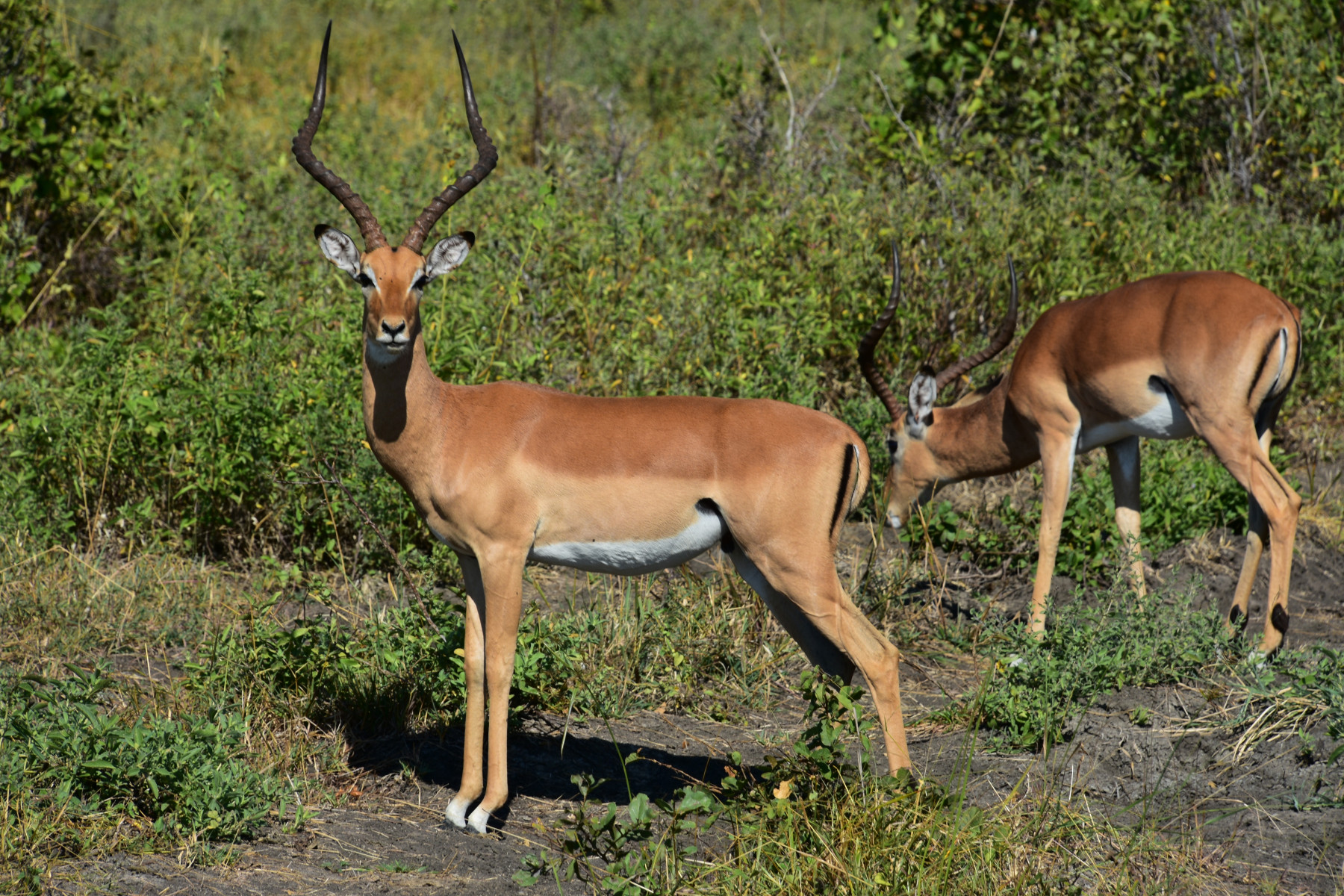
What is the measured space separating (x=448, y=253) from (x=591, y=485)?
37.2 inches

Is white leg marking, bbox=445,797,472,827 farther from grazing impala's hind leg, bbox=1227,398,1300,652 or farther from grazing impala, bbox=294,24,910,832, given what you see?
grazing impala's hind leg, bbox=1227,398,1300,652

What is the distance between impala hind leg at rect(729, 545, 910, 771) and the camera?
425cm

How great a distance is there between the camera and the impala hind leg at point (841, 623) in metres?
4.25

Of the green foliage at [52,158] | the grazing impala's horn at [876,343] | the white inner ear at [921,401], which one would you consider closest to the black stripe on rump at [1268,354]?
the white inner ear at [921,401]

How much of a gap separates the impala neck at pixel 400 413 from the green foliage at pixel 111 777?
106 cm

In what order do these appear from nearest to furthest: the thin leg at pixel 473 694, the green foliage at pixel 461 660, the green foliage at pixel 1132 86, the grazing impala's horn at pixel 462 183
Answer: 1. the grazing impala's horn at pixel 462 183
2. the thin leg at pixel 473 694
3. the green foliage at pixel 461 660
4. the green foliage at pixel 1132 86

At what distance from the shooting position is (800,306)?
737cm

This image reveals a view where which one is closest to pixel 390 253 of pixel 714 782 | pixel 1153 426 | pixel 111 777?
pixel 111 777

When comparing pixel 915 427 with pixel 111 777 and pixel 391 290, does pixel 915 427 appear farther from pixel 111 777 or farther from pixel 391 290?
pixel 111 777

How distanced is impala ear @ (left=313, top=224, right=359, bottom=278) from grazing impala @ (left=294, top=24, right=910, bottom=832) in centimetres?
1

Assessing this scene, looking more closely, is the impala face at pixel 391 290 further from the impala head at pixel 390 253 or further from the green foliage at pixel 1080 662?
the green foliage at pixel 1080 662

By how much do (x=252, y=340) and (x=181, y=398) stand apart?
1.47 feet

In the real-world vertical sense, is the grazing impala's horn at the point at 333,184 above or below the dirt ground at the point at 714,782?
above

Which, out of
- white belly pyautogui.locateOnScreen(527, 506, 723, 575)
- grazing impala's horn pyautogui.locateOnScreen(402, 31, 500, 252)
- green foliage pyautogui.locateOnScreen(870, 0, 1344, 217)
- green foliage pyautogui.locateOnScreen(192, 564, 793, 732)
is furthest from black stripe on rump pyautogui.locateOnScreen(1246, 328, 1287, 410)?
green foliage pyautogui.locateOnScreen(870, 0, 1344, 217)
